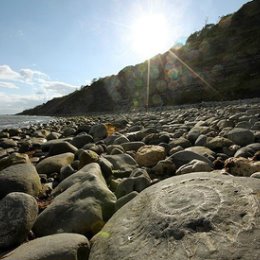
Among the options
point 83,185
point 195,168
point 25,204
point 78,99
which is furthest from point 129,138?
point 78,99

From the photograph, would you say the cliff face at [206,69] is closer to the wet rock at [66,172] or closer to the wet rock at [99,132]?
the wet rock at [99,132]

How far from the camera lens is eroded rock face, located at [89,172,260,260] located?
151cm

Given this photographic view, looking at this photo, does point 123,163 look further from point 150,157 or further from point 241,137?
point 241,137

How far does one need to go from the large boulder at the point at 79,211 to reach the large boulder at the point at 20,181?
0.65 meters

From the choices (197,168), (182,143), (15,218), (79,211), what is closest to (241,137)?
(182,143)

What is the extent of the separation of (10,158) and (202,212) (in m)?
3.32

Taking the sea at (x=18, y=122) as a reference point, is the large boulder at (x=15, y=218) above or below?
above

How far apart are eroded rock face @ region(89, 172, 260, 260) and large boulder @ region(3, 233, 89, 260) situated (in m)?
0.09

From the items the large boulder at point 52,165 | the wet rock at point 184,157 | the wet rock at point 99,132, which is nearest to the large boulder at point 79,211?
the wet rock at point 184,157

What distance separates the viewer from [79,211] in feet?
7.86

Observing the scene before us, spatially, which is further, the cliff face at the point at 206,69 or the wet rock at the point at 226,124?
the cliff face at the point at 206,69

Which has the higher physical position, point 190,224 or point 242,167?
point 190,224

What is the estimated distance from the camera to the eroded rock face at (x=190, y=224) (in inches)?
59.3

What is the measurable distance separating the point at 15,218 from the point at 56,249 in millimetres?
592
